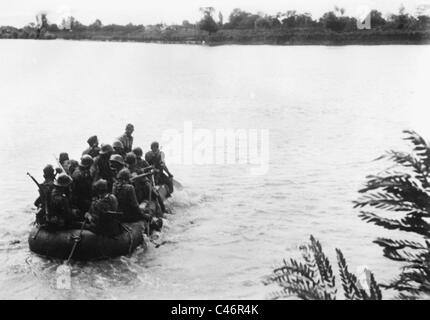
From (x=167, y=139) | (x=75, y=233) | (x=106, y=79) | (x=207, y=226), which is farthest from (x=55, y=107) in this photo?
(x=75, y=233)

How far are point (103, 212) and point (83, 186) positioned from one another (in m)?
1.13

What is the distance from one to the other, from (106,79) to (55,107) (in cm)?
1736

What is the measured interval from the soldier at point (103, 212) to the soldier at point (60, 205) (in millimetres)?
398

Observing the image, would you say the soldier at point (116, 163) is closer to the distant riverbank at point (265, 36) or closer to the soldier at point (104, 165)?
the soldier at point (104, 165)

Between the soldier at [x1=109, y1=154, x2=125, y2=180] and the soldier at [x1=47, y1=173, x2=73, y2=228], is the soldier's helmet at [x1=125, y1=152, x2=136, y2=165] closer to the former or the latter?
the soldier at [x1=109, y1=154, x2=125, y2=180]

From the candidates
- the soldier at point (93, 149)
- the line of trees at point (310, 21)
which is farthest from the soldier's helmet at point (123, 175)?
the line of trees at point (310, 21)

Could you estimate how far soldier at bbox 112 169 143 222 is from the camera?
35.5 feet

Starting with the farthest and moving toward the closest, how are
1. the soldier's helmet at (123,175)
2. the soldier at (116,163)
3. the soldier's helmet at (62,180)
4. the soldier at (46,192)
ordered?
the soldier at (116,163) < the soldier's helmet at (123,175) < the soldier at (46,192) < the soldier's helmet at (62,180)

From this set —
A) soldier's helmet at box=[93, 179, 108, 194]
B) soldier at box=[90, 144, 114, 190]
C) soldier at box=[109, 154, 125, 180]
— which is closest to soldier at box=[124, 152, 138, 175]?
soldier at box=[90, 144, 114, 190]

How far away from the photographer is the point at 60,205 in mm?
10164

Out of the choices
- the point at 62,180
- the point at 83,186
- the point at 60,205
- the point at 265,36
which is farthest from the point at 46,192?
the point at 265,36

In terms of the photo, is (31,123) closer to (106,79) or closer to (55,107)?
(55,107)

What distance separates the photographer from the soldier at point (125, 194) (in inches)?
426
